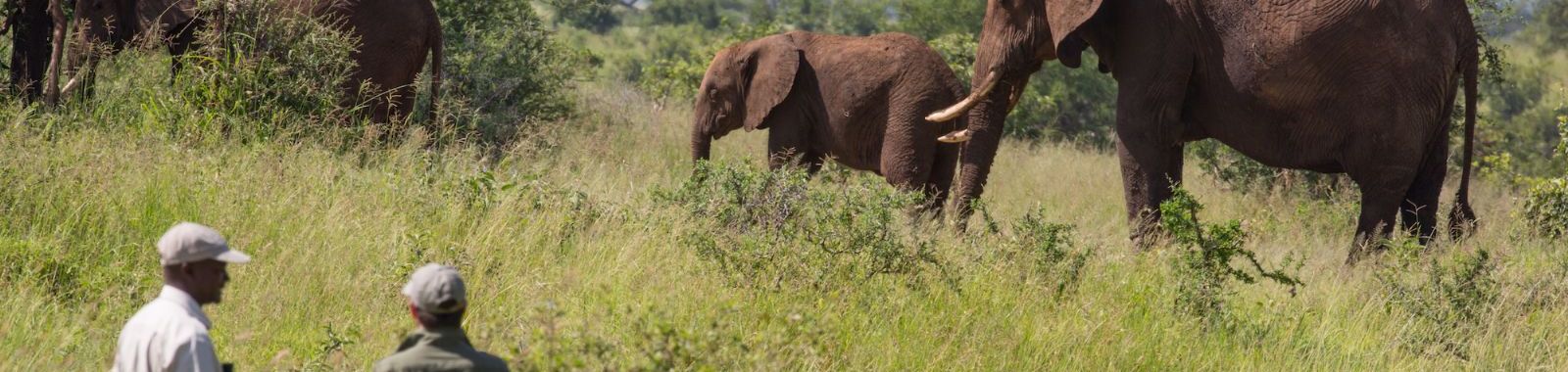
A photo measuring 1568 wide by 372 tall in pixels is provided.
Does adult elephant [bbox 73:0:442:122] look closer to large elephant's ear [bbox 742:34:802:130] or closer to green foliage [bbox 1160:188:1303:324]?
large elephant's ear [bbox 742:34:802:130]

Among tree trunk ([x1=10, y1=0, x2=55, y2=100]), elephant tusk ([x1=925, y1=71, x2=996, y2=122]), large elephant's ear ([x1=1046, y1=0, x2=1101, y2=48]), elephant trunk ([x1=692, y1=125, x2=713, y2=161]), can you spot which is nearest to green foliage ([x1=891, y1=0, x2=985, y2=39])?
elephant trunk ([x1=692, y1=125, x2=713, y2=161])

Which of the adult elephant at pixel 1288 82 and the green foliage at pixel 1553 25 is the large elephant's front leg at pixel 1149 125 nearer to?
the adult elephant at pixel 1288 82

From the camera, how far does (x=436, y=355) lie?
3.95m

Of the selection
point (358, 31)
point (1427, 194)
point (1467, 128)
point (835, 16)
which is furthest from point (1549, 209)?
point (835, 16)

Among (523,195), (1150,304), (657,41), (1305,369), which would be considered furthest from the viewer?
(657,41)

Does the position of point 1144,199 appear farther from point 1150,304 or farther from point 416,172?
point 416,172

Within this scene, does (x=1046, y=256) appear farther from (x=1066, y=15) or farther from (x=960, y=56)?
(x=960, y=56)

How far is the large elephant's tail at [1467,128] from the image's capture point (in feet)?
31.7

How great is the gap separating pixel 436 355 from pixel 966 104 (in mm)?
7279

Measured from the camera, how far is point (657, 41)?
38.7 metres

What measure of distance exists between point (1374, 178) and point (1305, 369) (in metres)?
2.56

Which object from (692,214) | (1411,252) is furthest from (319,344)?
(1411,252)

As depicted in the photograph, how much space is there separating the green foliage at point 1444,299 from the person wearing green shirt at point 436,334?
5000 millimetres

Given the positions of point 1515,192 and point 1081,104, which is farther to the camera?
point 1081,104
